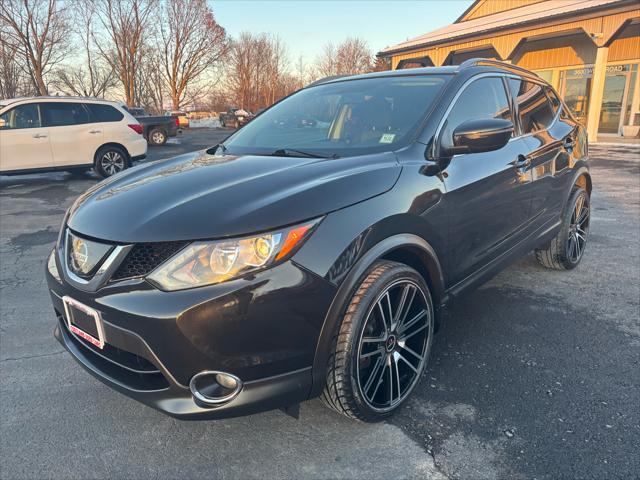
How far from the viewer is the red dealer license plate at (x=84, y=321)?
1847mm

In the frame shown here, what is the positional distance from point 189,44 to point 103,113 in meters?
32.5

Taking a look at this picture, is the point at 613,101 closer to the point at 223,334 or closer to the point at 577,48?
the point at 577,48

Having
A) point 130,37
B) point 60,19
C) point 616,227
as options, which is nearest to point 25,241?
point 616,227

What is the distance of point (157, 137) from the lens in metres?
18.6

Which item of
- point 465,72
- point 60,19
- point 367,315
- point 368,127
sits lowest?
point 367,315

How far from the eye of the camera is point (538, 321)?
10.6 feet

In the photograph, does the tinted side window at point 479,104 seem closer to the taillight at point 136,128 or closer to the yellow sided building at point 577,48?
the taillight at point 136,128

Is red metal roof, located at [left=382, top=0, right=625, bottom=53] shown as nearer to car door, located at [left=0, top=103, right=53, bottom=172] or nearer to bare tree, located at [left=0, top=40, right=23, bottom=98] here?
car door, located at [left=0, top=103, right=53, bottom=172]

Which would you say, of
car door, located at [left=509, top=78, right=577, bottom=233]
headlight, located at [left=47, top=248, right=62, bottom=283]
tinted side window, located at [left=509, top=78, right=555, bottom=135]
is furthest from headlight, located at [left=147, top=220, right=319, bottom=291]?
tinted side window, located at [left=509, top=78, right=555, bottom=135]

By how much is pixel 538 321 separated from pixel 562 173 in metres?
1.34

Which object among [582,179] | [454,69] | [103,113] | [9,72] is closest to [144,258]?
[454,69]

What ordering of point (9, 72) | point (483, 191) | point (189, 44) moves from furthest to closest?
point (189, 44)
point (9, 72)
point (483, 191)

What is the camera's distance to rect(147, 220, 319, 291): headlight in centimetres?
168

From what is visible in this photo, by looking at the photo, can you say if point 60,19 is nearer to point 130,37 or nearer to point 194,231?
point 130,37
